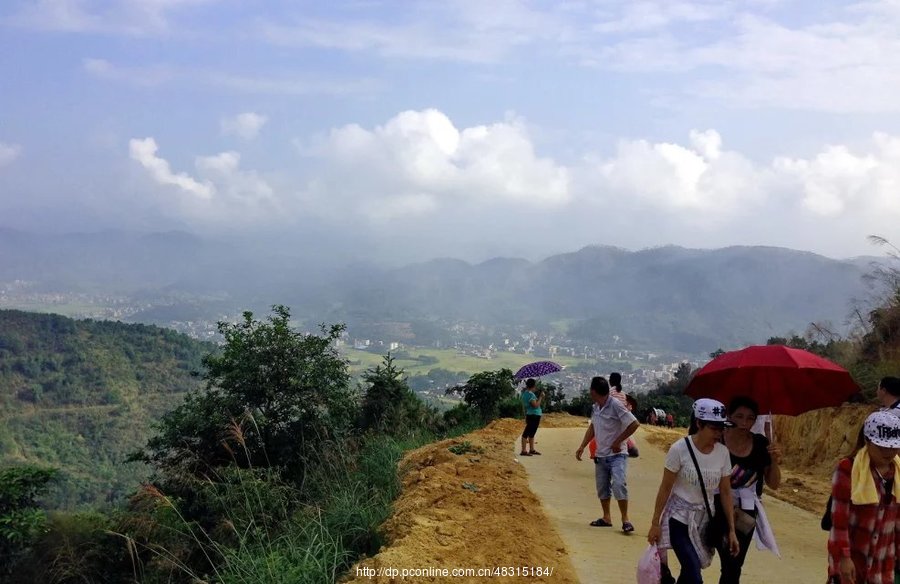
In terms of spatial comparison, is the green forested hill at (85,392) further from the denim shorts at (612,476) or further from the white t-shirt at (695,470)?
the white t-shirt at (695,470)

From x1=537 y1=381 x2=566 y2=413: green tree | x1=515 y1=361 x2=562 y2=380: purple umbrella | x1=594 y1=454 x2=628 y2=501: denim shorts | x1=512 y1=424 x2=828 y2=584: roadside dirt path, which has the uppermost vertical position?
x1=515 y1=361 x2=562 y2=380: purple umbrella

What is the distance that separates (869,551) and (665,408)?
2618 cm

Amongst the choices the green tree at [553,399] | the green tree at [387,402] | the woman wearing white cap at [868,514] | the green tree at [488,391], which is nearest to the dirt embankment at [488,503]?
the woman wearing white cap at [868,514]

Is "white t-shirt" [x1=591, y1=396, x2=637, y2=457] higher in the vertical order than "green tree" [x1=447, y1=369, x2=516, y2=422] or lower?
higher

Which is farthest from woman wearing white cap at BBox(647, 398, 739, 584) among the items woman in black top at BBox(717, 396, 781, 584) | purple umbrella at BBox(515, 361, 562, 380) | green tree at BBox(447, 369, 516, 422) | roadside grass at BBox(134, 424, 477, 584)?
green tree at BBox(447, 369, 516, 422)

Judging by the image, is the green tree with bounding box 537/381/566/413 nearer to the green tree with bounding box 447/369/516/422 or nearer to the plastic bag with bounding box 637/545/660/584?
the green tree with bounding box 447/369/516/422

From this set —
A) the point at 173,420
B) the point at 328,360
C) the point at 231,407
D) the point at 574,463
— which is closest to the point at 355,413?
the point at 328,360

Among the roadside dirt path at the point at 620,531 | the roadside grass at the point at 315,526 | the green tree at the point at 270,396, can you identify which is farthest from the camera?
the green tree at the point at 270,396

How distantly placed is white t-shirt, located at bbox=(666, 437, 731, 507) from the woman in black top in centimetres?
37

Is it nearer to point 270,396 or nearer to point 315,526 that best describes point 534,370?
point 270,396

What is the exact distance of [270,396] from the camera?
17.5 metres

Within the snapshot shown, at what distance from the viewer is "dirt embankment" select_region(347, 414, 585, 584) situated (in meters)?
6.01

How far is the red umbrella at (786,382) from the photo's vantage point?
6.69 meters

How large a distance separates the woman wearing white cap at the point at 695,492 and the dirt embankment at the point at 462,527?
67.8 inches
